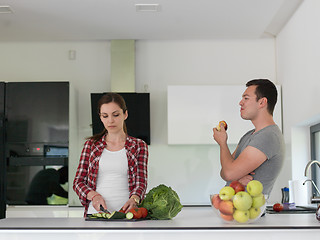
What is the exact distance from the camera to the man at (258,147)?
2.45 m

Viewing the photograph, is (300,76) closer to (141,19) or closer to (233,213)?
(141,19)

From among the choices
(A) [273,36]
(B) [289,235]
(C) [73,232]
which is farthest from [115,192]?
(A) [273,36]

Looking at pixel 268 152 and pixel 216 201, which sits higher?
pixel 268 152

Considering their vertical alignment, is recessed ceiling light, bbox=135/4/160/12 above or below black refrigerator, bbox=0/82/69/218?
above

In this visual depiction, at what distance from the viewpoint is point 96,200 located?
259cm

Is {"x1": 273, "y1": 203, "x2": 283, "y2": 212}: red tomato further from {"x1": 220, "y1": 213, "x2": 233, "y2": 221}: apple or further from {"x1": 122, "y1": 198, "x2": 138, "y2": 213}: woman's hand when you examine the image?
{"x1": 220, "y1": 213, "x2": 233, "y2": 221}: apple

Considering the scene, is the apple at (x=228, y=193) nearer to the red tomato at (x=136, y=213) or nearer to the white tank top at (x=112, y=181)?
the red tomato at (x=136, y=213)

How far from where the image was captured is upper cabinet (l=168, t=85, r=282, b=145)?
4773 mm

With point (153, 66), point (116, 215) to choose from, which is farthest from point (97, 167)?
point (153, 66)

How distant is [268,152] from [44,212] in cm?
273

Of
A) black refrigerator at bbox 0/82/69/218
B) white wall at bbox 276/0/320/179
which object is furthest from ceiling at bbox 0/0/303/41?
black refrigerator at bbox 0/82/69/218

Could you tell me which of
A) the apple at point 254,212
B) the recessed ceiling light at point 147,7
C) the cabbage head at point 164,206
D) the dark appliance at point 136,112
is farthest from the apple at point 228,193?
the dark appliance at point 136,112

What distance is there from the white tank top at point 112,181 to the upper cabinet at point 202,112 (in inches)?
80.9

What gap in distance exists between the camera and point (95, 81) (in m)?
5.21
